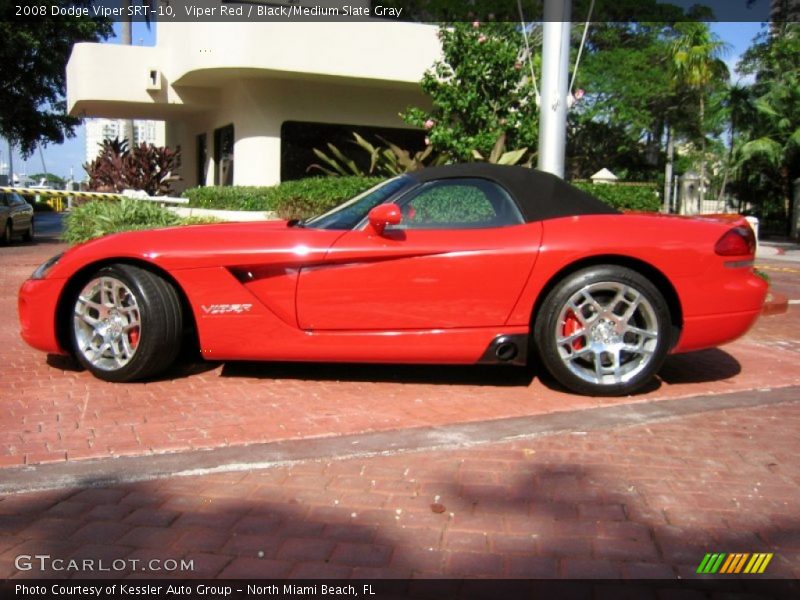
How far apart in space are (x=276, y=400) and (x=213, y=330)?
1.92ft

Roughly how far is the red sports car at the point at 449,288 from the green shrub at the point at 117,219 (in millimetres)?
6184

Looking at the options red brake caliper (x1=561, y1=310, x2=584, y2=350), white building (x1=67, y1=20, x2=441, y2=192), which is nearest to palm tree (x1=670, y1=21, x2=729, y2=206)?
white building (x1=67, y1=20, x2=441, y2=192)

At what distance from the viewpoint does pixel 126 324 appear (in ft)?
15.1

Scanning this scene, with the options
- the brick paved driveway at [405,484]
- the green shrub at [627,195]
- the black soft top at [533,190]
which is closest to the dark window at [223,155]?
the green shrub at [627,195]

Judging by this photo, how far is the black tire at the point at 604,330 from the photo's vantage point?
14.3 feet

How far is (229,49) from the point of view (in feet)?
45.8

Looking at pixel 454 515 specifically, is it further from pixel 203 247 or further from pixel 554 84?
pixel 554 84

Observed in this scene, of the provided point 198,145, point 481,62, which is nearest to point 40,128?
point 198,145

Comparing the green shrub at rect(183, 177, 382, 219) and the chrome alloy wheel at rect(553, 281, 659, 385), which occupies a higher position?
the green shrub at rect(183, 177, 382, 219)

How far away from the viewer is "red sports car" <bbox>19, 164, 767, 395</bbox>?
4.38 m

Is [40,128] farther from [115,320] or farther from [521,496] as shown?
[521,496]

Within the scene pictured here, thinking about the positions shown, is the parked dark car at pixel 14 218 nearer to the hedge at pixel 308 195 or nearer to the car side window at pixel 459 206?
the hedge at pixel 308 195

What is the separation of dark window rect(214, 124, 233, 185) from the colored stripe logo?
1557 cm

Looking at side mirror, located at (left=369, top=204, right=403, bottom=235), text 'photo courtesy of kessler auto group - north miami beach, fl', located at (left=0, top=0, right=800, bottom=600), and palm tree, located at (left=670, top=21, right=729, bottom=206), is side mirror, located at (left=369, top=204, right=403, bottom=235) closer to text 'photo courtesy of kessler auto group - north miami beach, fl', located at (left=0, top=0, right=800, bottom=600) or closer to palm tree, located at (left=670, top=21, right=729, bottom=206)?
text 'photo courtesy of kessler auto group - north miami beach, fl', located at (left=0, top=0, right=800, bottom=600)
